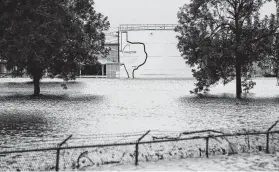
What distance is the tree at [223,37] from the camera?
32.8 m

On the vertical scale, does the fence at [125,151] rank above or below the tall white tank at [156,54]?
below

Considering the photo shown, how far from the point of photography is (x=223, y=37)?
33.2 m

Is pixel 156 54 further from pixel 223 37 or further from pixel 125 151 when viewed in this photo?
pixel 125 151

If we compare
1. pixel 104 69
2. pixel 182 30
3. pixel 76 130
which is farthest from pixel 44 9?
pixel 104 69

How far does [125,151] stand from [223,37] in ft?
79.0

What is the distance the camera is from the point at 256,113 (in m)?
22.6

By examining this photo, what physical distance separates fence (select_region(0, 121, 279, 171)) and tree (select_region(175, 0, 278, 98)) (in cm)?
2088

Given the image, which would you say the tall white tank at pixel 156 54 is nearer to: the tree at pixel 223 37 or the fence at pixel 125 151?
the tree at pixel 223 37

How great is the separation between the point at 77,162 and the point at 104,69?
73.0 metres

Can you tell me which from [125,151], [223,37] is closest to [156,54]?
[223,37]

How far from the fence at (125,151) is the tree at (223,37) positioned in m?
20.9

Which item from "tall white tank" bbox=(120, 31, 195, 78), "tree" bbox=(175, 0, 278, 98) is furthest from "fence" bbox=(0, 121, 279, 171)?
"tall white tank" bbox=(120, 31, 195, 78)

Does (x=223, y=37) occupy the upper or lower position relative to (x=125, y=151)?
upper

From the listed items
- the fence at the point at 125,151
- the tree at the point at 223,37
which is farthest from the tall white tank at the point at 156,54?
the fence at the point at 125,151
